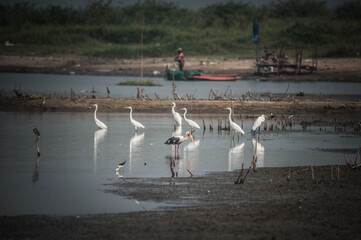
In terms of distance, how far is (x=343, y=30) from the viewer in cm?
4875

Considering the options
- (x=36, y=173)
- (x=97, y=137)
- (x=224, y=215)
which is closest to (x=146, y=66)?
(x=97, y=137)

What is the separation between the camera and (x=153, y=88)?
31250 mm

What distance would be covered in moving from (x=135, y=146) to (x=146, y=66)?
1018 inches

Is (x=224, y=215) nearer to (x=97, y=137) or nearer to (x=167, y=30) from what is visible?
(x=97, y=137)

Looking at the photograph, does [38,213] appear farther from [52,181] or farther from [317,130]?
[317,130]

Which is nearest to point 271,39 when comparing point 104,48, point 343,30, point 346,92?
point 343,30

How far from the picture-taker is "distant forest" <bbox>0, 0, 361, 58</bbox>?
44844mm

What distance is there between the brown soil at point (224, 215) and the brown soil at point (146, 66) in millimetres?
27500

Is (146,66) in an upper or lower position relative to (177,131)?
upper

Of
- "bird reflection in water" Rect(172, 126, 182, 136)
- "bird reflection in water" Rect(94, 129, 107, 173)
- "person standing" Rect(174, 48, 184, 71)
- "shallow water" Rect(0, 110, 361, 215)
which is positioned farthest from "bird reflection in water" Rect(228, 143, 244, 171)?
"person standing" Rect(174, 48, 184, 71)

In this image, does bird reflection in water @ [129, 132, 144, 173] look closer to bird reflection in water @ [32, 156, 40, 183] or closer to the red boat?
bird reflection in water @ [32, 156, 40, 183]

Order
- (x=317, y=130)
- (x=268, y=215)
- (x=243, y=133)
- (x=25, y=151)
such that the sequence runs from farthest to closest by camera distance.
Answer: (x=317, y=130), (x=243, y=133), (x=25, y=151), (x=268, y=215)

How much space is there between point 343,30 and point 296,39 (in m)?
4.37

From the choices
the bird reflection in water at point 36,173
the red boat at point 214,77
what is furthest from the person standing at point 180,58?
the bird reflection in water at point 36,173
